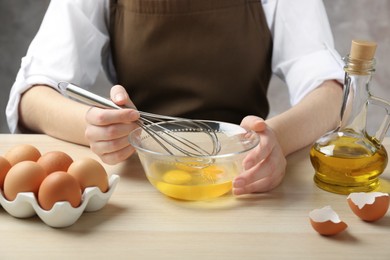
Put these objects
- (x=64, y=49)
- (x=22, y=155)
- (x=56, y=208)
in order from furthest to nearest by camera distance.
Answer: (x=64, y=49)
(x=22, y=155)
(x=56, y=208)

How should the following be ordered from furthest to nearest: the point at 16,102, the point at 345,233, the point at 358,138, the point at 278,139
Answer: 1. the point at 16,102
2. the point at 278,139
3. the point at 358,138
4. the point at 345,233

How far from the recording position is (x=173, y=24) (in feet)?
4.03

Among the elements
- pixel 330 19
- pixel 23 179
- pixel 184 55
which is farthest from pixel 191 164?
pixel 330 19

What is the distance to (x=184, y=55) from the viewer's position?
4.10ft

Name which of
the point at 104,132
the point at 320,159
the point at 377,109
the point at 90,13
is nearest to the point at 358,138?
the point at 320,159

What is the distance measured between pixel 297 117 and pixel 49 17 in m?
0.51

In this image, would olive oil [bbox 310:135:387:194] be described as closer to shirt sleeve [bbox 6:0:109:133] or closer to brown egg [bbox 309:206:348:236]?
brown egg [bbox 309:206:348:236]

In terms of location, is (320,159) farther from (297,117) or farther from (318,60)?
(318,60)

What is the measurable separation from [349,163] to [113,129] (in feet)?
1.00

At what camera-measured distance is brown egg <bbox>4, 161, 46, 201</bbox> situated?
0.76 meters

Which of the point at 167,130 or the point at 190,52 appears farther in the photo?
the point at 190,52

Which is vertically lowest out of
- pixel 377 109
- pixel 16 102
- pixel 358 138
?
pixel 377 109

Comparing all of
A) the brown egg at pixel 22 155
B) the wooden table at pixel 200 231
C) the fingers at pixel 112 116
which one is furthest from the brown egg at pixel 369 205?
the brown egg at pixel 22 155

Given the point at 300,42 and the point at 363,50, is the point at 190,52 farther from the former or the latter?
the point at 363,50
